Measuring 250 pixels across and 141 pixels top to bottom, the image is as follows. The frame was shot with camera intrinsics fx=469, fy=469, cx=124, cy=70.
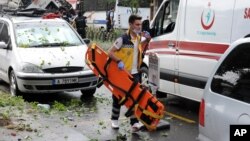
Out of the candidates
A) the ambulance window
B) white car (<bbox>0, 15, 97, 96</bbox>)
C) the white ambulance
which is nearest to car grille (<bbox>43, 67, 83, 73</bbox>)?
white car (<bbox>0, 15, 97, 96</bbox>)

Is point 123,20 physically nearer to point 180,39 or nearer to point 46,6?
point 46,6

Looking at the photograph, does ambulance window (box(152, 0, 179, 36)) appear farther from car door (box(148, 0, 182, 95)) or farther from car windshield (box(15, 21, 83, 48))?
car windshield (box(15, 21, 83, 48))

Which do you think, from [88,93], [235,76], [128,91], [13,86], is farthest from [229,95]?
[13,86]

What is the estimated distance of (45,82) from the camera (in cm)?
952

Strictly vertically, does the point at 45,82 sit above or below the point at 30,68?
below

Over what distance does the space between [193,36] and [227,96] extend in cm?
431

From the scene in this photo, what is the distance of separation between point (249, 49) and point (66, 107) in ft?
18.9

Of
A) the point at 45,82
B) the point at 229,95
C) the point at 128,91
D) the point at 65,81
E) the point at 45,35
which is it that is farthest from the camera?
the point at 45,35

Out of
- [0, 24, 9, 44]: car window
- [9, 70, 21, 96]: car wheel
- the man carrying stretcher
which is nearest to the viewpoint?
the man carrying stretcher

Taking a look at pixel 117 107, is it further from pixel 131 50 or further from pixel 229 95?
pixel 229 95

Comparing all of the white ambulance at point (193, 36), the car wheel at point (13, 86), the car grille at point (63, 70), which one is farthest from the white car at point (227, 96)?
the car wheel at point (13, 86)

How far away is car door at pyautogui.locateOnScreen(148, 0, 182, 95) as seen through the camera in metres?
9.18

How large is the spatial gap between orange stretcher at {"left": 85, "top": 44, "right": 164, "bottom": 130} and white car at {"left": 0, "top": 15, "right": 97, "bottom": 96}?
226 cm

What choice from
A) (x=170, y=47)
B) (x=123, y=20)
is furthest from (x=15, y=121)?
(x=123, y=20)
